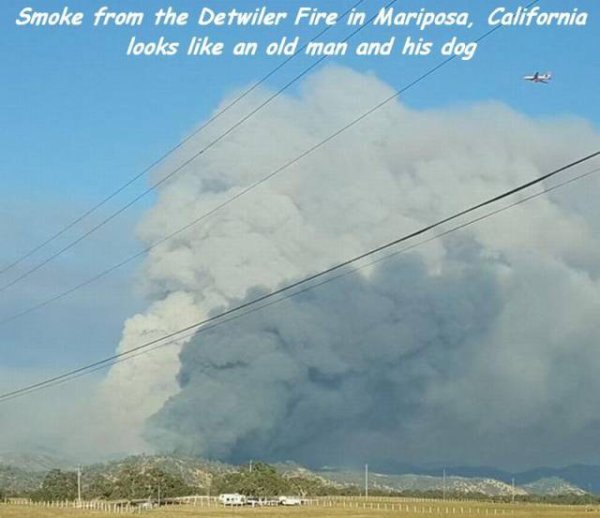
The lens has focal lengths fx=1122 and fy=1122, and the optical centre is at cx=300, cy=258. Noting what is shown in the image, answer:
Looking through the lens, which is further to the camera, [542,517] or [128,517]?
[542,517]

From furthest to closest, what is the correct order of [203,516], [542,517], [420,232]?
1. [542,517]
2. [203,516]
3. [420,232]

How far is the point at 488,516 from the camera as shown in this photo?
192500 millimetres

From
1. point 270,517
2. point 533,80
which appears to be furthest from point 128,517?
point 533,80

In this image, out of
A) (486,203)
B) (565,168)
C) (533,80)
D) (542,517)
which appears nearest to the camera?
(565,168)

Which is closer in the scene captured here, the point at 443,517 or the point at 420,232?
the point at 420,232

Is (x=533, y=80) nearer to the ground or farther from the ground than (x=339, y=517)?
farther from the ground

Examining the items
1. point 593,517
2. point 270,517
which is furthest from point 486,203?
point 593,517

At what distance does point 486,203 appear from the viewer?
38938mm

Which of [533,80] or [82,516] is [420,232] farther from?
[82,516]

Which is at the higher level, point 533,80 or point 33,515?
point 533,80

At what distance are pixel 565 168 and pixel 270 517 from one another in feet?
424

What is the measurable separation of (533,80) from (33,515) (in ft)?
336

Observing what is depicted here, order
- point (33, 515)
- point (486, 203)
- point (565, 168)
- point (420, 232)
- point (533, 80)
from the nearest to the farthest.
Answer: point (565, 168), point (486, 203), point (420, 232), point (533, 80), point (33, 515)

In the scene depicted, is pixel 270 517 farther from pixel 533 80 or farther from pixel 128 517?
pixel 533 80
